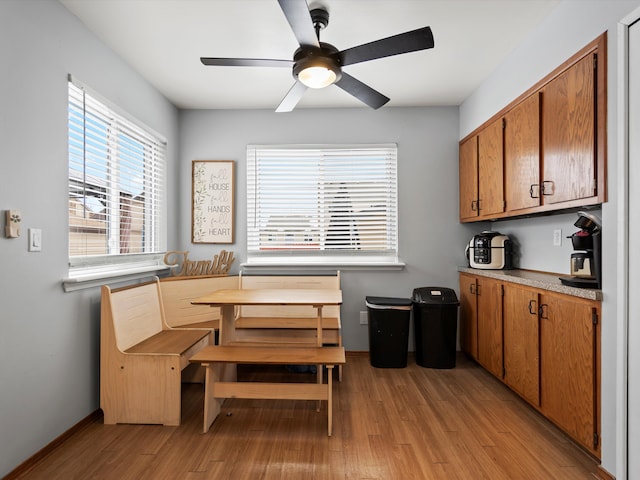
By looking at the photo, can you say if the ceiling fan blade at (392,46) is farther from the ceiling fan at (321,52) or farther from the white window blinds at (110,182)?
the white window blinds at (110,182)

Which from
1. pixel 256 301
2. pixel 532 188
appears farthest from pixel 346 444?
pixel 532 188

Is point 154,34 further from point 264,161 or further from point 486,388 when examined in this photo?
point 486,388

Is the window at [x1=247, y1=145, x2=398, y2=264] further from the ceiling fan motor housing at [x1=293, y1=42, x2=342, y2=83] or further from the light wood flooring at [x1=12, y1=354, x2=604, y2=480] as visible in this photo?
the ceiling fan motor housing at [x1=293, y1=42, x2=342, y2=83]

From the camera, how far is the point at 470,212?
3600mm

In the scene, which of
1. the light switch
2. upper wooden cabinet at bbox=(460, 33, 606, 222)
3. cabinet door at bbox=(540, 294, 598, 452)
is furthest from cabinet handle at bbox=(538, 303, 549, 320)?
the light switch

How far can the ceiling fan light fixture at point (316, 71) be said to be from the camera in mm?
A: 2104

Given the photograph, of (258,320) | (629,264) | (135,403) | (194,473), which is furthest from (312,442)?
(629,264)

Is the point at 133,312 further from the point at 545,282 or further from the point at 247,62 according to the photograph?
the point at 545,282

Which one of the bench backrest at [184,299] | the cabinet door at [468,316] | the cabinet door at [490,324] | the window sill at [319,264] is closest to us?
the cabinet door at [490,324]

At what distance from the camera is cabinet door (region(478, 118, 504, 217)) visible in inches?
118

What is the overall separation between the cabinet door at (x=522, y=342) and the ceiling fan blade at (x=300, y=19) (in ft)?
6.87

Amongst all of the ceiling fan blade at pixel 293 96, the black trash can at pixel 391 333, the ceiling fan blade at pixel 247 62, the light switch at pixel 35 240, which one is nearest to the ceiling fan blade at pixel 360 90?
A: the ceiling fan blade at pixel 293 96

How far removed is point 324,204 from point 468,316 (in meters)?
1.84

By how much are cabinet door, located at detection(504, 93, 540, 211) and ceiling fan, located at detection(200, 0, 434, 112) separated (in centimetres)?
106
